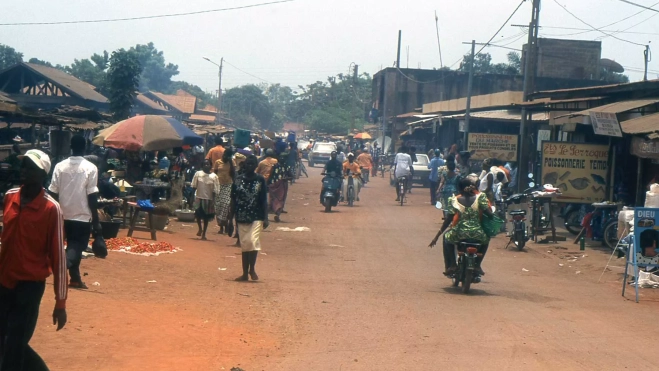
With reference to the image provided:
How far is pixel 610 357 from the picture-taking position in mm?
7430

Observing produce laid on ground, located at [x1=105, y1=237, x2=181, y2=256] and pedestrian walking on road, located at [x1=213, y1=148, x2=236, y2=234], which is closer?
produce laid on ground, located at [x1=105, y1=237, x2=181, y2=256]

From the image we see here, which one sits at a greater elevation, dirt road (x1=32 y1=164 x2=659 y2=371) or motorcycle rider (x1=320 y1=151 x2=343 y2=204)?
motorcycle rider (x1=320 y1=151 x2=343 y2=204)

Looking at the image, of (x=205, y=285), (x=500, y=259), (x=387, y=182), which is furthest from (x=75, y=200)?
(x=387, y=182)

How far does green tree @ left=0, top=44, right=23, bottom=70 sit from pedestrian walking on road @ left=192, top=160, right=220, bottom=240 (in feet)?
198

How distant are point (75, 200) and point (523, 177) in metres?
19.3

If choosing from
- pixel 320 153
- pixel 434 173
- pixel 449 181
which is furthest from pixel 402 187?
pixel 320 153


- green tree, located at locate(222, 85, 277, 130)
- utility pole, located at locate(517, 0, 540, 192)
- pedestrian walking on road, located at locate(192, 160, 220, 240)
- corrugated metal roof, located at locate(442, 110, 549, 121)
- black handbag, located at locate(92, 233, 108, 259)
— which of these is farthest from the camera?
green tree, located at locate(222, 85, 277, 130)

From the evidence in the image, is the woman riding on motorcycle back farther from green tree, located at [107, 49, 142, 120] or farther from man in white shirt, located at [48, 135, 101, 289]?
green tree, located at [107, 49, 142, 120]

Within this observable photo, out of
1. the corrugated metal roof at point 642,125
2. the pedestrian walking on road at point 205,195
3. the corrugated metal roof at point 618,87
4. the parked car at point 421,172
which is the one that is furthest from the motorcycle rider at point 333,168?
the parked car at point 421,172

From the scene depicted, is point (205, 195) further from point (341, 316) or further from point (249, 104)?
point (249, 104)

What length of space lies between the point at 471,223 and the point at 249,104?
109 metres

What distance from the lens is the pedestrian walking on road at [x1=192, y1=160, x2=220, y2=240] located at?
16.3m

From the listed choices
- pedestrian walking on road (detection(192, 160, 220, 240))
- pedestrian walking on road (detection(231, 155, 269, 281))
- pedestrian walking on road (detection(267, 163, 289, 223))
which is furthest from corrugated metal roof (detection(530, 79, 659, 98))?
pedestrian walking on road (detection(231, 155, 269, 281))

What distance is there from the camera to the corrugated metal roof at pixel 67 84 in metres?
37.0
